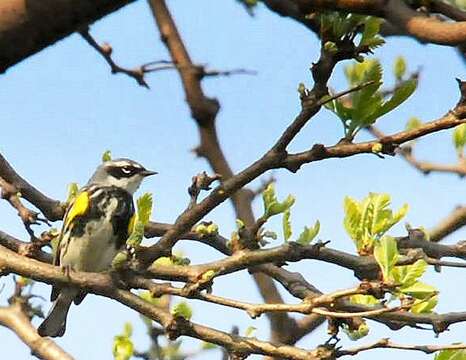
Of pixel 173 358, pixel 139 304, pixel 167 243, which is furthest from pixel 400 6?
pixel 173 358

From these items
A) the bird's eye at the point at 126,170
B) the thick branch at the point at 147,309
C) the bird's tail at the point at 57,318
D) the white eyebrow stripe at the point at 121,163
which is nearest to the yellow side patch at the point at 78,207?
the bird's tail at the point at 57,318

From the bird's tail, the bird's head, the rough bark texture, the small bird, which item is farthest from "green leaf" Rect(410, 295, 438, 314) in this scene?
the bird's head

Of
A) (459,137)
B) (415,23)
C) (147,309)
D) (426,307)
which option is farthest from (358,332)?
(459,137)

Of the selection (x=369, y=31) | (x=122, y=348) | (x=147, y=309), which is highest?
(x=369, y=31)

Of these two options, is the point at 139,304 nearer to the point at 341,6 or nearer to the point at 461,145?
the point at 341,6

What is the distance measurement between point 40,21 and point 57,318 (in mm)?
2688

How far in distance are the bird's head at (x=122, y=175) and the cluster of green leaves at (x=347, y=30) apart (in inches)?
92.6

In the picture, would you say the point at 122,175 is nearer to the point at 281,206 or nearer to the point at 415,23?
the point at 281,206

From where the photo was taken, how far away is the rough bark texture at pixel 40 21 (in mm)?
1539

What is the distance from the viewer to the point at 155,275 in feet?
8.75

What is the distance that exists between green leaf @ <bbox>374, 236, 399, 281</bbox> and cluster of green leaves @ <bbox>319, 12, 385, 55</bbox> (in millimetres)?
476

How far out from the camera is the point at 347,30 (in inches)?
96.4

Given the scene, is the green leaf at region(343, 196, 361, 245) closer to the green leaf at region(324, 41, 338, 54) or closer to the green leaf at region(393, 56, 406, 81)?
the green leaf at region(324, 41, 338, 54)

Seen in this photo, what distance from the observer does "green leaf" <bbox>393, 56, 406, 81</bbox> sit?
4.71 m
